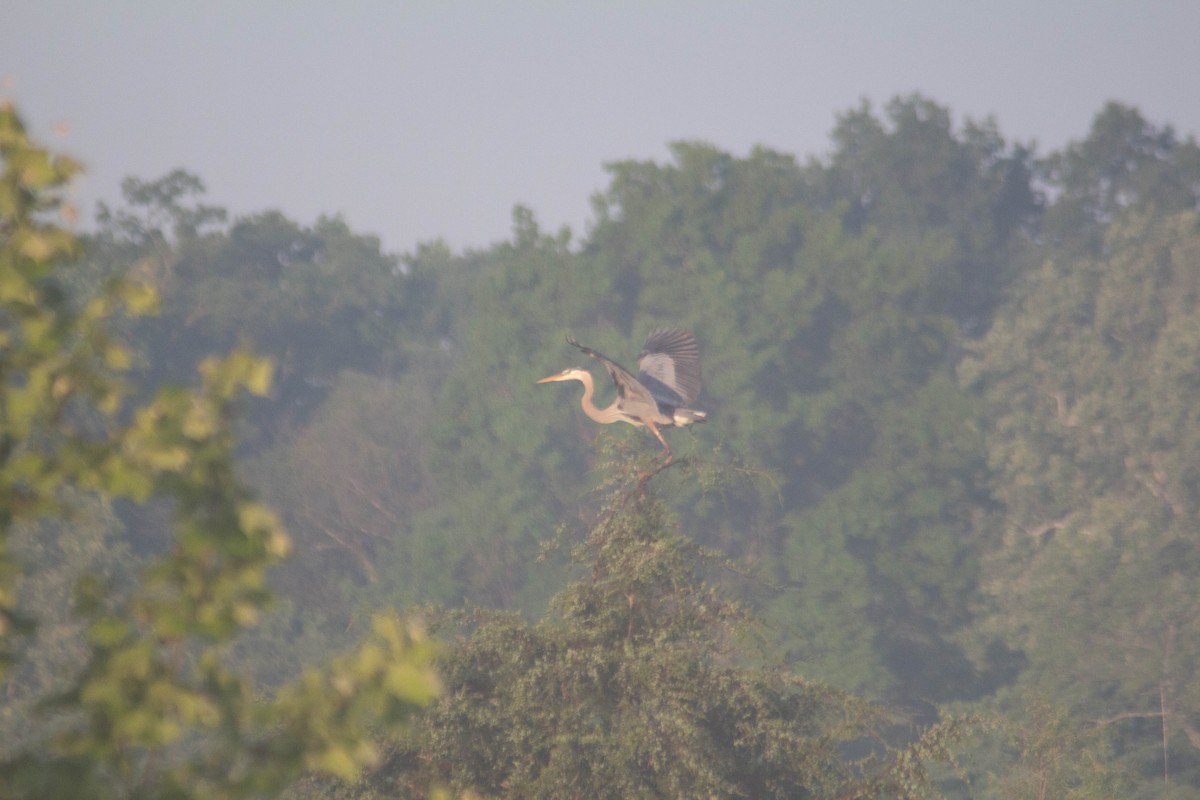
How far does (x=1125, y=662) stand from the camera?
2966 centimetres

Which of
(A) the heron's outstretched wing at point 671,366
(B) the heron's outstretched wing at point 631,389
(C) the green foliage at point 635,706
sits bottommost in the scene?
(C) the green foliage at point 635,706

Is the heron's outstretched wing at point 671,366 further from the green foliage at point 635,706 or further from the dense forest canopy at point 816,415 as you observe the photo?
the dense forest canopy at point 816,415

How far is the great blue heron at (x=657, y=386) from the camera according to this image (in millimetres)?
11891

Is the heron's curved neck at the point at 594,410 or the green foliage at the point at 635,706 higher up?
the heron's curved neck at the point at 594,410

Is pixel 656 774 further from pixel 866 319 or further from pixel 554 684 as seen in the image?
pixel 866 319

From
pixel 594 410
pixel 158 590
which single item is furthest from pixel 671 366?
pixel 158 590

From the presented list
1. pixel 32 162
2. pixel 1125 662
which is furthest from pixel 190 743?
pixel 32 162

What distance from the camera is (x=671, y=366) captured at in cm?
1274

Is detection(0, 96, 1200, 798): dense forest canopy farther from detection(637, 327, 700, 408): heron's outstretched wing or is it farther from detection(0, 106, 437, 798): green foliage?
detection(0, 106, 437, 798): green foliage

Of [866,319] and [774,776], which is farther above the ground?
[866,319]

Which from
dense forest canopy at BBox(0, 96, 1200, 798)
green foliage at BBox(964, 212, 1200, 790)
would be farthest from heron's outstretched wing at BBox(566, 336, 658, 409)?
green foliage at BBox(964, 212, 1200, 790)

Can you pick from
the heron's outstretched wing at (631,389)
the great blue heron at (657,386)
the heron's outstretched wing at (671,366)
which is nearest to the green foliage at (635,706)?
the heron's outstretched wing at (631,389)

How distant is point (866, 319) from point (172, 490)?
38.0m

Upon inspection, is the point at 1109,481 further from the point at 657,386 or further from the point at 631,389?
the point at 631,389
